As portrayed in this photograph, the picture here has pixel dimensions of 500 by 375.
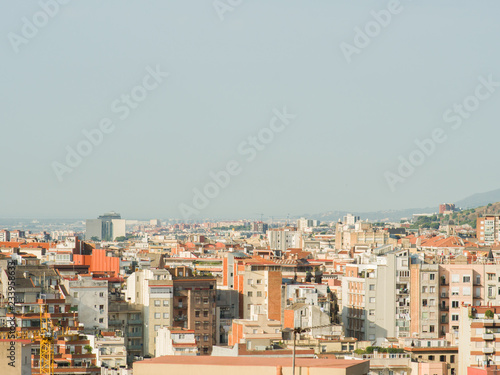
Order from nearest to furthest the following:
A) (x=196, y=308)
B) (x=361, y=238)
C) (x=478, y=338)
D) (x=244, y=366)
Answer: (x=244, y=366) < (x=478, y=338) < (x=196, y=308) < (x=361, y=238)

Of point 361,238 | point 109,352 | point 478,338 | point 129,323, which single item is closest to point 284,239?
point 361,238

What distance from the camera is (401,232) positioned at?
117500mm

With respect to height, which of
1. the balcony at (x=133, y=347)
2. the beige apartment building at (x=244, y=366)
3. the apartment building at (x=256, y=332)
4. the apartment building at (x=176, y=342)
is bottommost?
the balcony at (x=133, y=347)

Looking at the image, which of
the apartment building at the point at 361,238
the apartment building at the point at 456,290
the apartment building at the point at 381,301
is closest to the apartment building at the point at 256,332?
the apartment building at the point at 381,301

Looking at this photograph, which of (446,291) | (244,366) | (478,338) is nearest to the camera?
(244,366)

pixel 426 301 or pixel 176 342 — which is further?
pixel 426 301

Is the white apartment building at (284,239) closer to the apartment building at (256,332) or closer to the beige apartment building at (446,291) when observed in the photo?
the beige apartment building at (446,291)

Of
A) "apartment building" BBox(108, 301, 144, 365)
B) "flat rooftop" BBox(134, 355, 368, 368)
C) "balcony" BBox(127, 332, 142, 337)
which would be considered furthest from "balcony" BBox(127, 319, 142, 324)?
"flat rooftop" BBox(134, 355, 368, 368)

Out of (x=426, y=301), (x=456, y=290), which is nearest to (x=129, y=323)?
(x=426, y=301)

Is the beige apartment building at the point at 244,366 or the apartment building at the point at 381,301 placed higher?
the beige apartment building at the point at 244,366

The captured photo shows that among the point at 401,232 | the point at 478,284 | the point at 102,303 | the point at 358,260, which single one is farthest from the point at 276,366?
the point at 401,232

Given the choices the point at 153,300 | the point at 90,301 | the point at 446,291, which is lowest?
the point at 153,300

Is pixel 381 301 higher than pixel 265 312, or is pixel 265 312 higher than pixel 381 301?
pixel 381 301

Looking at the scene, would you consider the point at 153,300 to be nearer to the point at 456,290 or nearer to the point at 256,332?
the point at 256,332
